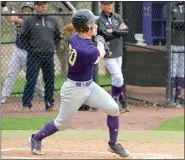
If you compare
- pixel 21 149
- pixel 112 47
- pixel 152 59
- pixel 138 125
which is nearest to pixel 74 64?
pixel 21 149

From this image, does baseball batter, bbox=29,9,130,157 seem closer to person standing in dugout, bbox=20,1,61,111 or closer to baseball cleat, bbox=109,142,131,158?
baseball cleat, bbox=109,142,131,158

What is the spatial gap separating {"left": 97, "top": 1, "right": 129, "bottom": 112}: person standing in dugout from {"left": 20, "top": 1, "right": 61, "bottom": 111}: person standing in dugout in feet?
2.95

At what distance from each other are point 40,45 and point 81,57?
3957 mm

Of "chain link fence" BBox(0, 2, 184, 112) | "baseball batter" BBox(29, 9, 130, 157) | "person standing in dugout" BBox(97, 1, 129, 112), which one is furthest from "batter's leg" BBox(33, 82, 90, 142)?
"chain link fence" BBox(0, 2, 184, 112)

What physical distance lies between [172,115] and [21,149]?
3.82m

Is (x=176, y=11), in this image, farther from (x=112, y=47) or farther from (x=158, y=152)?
(x=158, y=152)

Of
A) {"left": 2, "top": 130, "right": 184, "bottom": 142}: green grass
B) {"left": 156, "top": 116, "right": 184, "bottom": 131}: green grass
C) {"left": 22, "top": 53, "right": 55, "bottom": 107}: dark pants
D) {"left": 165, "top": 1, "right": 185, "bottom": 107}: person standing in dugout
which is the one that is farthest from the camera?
{"left": 165, "top": 1, "right": 185, "bottom": 107}: person standing in dugout

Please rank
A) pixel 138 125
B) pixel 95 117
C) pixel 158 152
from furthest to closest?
pixel 95 117
pixel 138 125
pixel 158 152

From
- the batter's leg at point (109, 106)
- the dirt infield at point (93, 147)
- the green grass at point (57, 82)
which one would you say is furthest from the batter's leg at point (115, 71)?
the batter's leg at point (109, 106)

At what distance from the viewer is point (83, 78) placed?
6801mm

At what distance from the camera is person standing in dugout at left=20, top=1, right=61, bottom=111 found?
10484 millimetres

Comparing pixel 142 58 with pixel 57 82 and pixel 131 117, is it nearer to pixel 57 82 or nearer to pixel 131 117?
pixel 131 117

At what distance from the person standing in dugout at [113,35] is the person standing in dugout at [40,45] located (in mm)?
900

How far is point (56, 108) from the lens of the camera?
1119 cm
